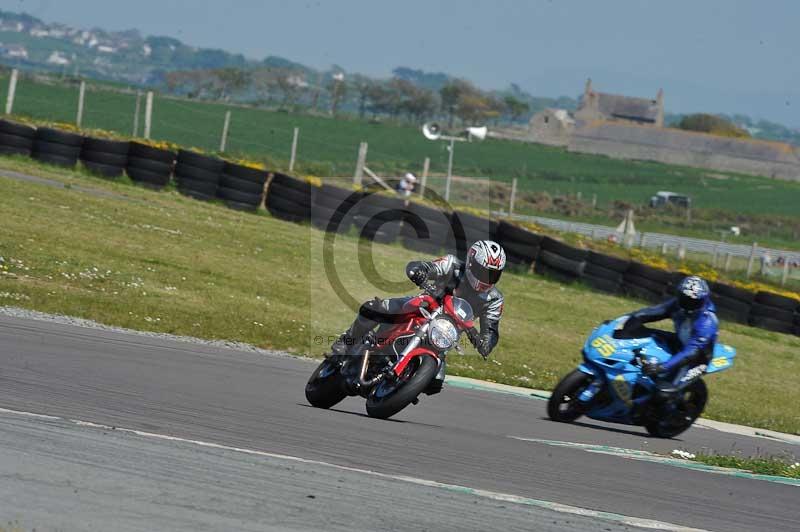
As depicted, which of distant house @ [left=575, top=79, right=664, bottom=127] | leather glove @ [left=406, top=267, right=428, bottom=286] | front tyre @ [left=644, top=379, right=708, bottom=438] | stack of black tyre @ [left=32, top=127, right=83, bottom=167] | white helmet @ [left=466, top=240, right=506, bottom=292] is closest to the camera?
leather glove @ [left=406, top=267, right=428, bottom=286]

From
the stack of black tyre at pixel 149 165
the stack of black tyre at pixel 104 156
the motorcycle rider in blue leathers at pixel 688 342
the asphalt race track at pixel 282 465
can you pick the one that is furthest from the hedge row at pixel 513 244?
the asphalt race track at pixel 282 465

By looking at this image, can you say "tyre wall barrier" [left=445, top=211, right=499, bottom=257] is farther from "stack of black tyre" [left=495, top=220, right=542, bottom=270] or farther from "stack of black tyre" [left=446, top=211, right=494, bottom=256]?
"stack of black tyre" [left=495, top=220, right=542, bottom=270]

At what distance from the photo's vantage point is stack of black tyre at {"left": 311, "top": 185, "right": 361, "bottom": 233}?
25234 mm

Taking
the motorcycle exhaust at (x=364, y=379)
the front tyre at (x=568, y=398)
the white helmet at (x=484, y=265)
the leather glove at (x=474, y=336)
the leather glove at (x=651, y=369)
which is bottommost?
the front tyre at (x=568, y=398)

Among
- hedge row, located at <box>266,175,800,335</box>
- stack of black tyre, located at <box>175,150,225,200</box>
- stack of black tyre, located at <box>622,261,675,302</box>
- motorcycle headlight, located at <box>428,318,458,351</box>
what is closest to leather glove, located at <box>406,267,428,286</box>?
motorcycle headlight, located at <box>428,318,458,351</box>

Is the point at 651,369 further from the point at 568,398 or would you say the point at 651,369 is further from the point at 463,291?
the point at 463,291

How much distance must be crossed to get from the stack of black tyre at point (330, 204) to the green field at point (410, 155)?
21321 millimetres

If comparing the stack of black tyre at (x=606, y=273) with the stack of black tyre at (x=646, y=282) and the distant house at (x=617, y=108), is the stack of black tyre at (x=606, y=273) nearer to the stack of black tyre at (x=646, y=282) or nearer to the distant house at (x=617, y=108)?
the stack of black tyre at (x=646, y=282)

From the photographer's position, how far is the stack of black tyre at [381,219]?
25.3 m

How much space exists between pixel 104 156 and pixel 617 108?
560 ft

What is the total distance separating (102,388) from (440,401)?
14.0ft

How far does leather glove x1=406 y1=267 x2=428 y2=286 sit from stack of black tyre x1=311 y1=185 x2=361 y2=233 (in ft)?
51.2

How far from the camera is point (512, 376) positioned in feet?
51.0

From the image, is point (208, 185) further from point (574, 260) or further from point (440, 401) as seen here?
point (440, 401)
